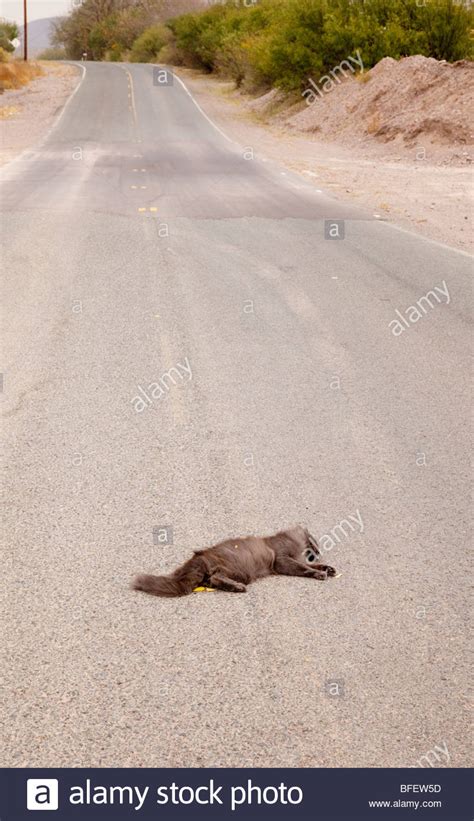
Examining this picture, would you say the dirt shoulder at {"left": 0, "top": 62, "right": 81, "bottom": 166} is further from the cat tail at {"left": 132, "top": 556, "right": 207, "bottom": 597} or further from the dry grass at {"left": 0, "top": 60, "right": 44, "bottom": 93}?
the cat tail at {"left": 132, "top": 556, "right": 207, "bottom": 597}

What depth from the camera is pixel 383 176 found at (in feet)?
75.1

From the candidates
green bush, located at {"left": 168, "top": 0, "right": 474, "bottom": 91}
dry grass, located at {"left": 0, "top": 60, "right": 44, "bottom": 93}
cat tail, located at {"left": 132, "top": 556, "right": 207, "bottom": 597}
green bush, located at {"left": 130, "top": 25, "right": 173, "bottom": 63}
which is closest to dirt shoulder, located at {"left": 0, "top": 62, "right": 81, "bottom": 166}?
dry grass, located at {"left": 0, "top": 60, "right": 44, "bottom": 93}

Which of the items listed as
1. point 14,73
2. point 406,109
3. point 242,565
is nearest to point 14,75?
point 14,73

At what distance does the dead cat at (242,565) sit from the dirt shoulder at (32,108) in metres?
19.7

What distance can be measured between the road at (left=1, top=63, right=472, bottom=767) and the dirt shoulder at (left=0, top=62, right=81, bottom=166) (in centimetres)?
1405

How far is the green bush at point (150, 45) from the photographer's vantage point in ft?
261

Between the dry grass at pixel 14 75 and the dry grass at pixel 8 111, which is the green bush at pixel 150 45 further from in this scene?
the dry grass at pixel 8 111

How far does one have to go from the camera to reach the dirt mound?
88.2ft

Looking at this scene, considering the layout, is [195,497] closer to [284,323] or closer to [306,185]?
[284,323]

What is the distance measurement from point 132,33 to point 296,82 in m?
63.0

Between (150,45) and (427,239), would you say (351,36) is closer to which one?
(427,239)

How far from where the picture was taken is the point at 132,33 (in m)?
95.4

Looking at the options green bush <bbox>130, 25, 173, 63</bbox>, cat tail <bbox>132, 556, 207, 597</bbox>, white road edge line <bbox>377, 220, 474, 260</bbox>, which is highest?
green bush <bbox>130, 25, 173, 63</bbox>

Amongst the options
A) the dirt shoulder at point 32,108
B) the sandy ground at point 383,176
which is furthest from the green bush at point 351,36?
the dirt shoulder at point 32,108
